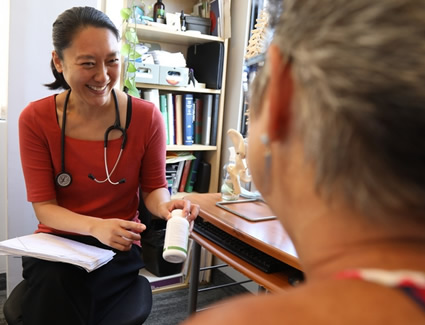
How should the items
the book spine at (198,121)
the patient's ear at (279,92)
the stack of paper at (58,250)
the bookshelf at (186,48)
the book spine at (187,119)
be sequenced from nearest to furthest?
the patient's ear at (279,92) → the stack of paper at (58,250) → the bookshelf at (186,48) → the book spine at (187,119) → the book spine at (198,121)

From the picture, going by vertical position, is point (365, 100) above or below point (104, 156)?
above

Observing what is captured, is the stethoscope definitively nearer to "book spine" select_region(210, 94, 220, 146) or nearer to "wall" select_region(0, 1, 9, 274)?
"wall" select_region(0, 1, 9, 274)

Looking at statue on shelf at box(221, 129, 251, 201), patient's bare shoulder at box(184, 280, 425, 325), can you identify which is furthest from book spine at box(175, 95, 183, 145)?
patient's bare shoulder at box(184, 280, 425, 325)

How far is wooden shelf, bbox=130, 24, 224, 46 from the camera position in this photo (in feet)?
7.01

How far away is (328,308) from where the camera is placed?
0.33 m

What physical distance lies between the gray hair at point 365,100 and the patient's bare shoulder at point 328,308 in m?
0.09

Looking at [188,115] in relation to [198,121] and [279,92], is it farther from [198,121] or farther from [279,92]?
[279,92]

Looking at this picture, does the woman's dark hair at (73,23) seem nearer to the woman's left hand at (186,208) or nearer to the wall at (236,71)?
the woman's left hand at (186,208)

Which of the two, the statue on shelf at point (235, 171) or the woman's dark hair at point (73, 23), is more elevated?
the woman's dark hair at point (73, 23)

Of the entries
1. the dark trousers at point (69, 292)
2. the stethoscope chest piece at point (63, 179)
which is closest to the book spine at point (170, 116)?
the stethoscope chest piece at point (63, 179)

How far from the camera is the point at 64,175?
4.47 ft

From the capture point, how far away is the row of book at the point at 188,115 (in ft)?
7.53

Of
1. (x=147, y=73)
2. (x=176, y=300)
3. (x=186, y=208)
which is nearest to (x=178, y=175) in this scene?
(x=147, y=73)

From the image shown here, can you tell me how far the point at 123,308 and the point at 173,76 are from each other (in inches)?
56.0
